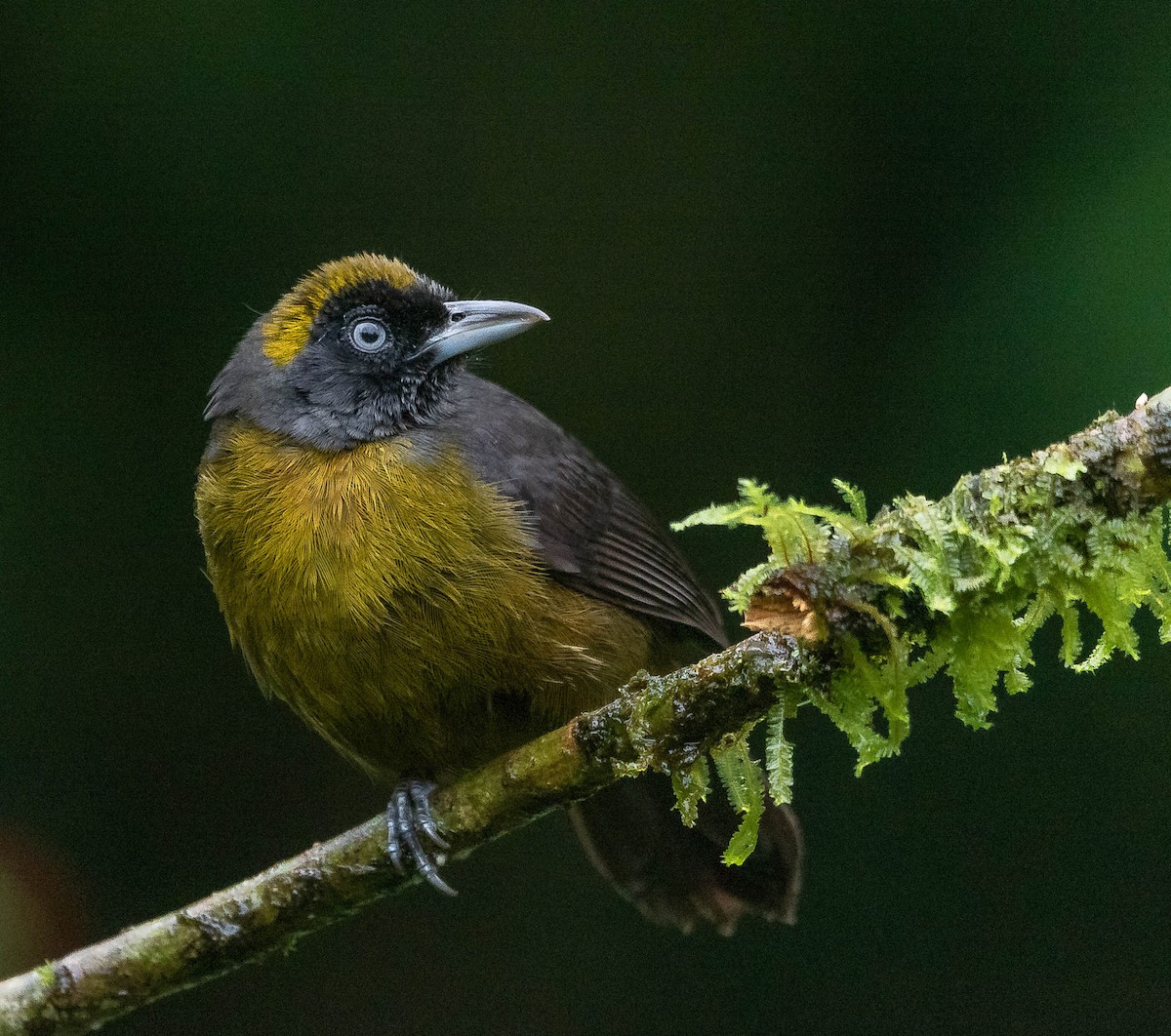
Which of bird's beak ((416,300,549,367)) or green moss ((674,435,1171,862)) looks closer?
green moss ((674,435,1171,862))

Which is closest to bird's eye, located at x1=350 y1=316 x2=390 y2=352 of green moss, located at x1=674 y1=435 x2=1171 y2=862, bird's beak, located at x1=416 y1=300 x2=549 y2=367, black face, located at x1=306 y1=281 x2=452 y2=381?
black face, located at x1=306 y1=281 x2=452 y2=381

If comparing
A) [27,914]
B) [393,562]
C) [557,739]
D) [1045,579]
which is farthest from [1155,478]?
[27,914]

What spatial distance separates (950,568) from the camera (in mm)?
2301

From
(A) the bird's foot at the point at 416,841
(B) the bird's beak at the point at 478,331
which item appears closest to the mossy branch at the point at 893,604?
(A) the bird's foot at the point at 416,841

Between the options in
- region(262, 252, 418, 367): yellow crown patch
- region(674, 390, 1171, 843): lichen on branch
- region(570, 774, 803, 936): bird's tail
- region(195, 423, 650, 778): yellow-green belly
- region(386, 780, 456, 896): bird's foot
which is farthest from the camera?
region(262, 252, 418, 367): yellow crown patch

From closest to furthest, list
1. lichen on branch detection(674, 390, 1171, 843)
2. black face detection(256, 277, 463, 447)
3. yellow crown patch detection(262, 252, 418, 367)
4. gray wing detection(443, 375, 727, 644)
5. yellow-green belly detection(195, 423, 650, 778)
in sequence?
lichen on branch detection(674, 390, 1171, 843) → yellow-green belly detection(195, 423, 650, 778) → gray wing detection(443, 375, 727, 644) → black face detection(256, 277, 463, 447) → yellow crown patch detection(262, 252, 418, 367)

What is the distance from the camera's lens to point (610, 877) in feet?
13.7

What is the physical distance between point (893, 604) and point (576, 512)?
158cm

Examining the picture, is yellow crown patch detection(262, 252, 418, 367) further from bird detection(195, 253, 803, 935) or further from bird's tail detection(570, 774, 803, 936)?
bird's tail detection(570, 774, 803, 936)

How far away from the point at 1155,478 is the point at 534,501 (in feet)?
6.00

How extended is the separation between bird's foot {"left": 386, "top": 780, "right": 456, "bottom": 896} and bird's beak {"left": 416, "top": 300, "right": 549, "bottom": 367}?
131 cm

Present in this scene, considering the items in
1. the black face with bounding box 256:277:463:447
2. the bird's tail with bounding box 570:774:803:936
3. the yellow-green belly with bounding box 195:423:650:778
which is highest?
the black face with bounding box 256:277:463:447

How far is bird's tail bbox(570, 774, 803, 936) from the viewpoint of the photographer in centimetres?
391

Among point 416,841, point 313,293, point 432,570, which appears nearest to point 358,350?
point 313,293
